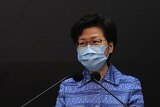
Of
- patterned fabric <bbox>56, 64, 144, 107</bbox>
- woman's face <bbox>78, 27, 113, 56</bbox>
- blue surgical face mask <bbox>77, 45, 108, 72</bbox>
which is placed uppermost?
woman's face <bbox>78, 27, 113, 56</bbox>

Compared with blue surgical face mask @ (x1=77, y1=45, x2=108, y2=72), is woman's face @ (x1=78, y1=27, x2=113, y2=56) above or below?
above

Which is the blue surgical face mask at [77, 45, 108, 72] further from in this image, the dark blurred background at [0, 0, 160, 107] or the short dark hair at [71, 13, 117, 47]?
the dark blurred background at [0, 0, 160, 107]

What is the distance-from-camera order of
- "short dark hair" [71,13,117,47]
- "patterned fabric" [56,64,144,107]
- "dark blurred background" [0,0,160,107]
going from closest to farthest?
"patterned fabric" [56,64,144,107] → "short dark hair" [71,13,117,47] → "dark blurred background" [0,0,160,107]

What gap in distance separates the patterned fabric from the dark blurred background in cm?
53

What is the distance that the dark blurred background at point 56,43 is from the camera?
2145mm

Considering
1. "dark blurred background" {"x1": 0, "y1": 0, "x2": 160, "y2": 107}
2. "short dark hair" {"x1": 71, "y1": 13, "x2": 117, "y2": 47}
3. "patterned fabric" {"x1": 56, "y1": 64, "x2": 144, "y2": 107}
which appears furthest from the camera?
"dark blurred background" {"x1": 0, "y1": 0, "x2": 160, "y2": 107}

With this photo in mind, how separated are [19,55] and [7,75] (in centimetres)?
15

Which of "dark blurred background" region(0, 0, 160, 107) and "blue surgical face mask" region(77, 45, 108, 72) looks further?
"dark blurred background" region(0, 0, 160, 107)

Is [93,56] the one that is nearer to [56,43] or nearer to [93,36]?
[93,36]

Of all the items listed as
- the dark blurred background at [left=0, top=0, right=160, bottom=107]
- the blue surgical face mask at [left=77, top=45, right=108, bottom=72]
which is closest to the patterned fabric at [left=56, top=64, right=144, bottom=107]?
the blue surgical face mask at [left=77, top=45, right=108, bottom=72]

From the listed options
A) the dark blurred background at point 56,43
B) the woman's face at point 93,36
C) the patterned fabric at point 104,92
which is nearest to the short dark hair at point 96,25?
the woman's face at point 93,36

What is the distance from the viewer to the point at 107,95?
1.57 meters

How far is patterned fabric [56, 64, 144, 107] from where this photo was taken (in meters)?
1.53

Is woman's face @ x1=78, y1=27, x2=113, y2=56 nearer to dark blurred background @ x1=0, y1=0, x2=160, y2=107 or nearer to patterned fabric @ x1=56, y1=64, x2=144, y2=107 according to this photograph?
patterned fabric @ x1=56, y1=64, x2=144, y2=107
